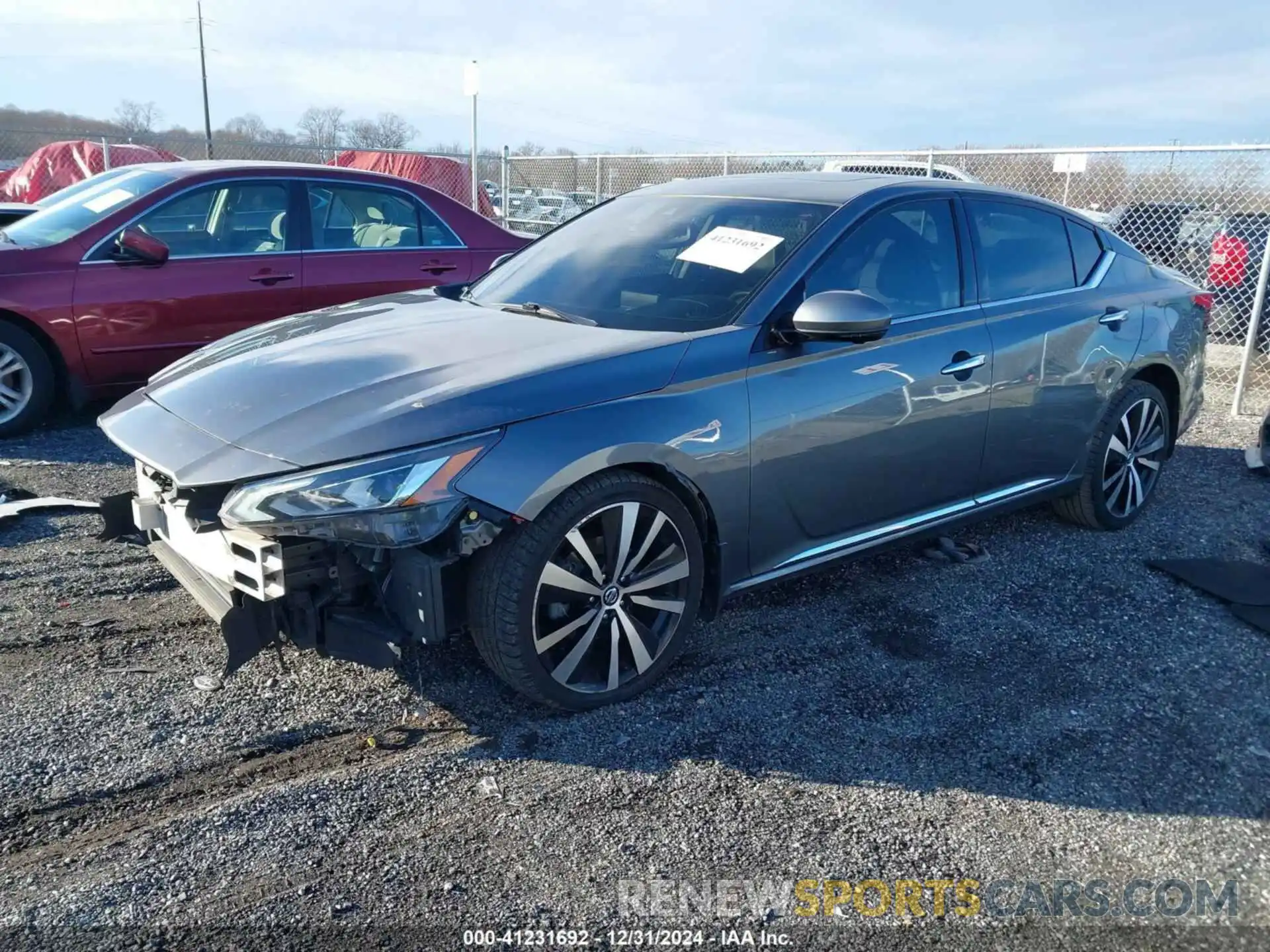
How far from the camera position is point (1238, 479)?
244 inches

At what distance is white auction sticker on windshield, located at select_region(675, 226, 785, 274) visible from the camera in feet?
12.3

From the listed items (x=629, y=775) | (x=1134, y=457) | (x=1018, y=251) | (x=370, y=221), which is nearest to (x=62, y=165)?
(x=370, y=221)

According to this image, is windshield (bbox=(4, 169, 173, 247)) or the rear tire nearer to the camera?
the rear tire

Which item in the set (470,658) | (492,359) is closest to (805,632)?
(470,658)

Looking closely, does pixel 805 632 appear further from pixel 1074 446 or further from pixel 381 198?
pixel 381 198

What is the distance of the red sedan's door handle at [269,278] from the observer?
6418 mm

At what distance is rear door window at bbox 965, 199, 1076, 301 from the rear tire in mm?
5178

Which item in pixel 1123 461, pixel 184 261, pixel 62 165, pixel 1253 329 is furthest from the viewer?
pixel 62 165

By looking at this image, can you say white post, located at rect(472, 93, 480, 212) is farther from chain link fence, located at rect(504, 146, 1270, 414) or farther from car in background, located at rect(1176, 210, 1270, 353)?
car in background, located at rect(1176, 210, 1270, 353)

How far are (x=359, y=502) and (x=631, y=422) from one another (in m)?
0.85

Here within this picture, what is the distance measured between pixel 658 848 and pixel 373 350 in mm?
1849

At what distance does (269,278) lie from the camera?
6449 millimetres

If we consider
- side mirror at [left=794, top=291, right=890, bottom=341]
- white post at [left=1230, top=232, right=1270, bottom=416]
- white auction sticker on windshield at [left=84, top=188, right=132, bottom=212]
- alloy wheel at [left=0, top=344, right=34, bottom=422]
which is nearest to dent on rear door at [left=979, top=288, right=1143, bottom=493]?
side mirror at [left=794, top=291, right=890, bottom=341]

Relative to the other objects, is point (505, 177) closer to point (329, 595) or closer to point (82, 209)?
point (82, 209)
